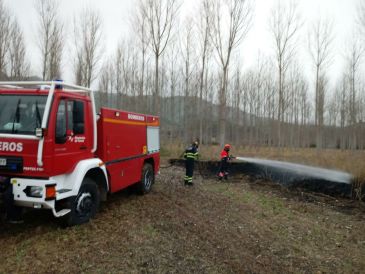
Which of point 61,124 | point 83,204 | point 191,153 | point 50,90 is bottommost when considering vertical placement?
point 83,204

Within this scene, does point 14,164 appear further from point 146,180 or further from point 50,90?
point 146,180

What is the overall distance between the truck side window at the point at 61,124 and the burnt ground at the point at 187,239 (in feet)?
5.36

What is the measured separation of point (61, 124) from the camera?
5141 millimetres

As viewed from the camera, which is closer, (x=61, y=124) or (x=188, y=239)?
(x=61, y=124)

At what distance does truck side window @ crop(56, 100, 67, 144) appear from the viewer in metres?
5.04

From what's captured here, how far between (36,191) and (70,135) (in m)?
1.08

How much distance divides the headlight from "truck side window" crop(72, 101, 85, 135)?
1157 millimetres

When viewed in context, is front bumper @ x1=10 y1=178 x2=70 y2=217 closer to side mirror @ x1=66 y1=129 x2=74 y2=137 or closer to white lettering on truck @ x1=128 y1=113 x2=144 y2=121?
side mirror @ x1=66 y1=129 x2=74 y2=137

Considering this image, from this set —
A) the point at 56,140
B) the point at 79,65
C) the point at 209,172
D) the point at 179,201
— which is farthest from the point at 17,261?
the point at 79,65

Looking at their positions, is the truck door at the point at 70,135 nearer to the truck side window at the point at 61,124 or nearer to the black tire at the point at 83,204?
the truck side window at the point at 61,124

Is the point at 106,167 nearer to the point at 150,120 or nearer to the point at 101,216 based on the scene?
the point at 101,216

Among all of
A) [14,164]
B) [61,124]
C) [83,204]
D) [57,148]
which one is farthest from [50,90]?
[83,204]

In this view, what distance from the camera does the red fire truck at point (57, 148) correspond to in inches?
188

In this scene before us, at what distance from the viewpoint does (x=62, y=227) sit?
548 cm
